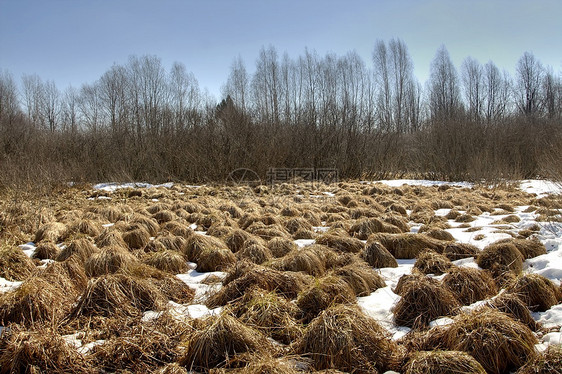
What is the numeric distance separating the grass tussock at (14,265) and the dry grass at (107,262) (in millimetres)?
693

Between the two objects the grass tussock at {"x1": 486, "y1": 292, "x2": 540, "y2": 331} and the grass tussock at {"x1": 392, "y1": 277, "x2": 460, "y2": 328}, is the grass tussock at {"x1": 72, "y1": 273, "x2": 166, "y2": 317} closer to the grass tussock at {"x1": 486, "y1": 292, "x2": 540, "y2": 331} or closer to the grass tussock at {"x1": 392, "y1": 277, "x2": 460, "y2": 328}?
the grass tussock at {"x1": 392, "y1": 277, "x2": 460, "y2": 328}

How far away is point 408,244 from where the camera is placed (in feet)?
18.7

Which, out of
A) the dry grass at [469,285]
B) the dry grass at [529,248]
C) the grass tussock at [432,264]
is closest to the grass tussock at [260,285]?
the dry grass at [469,285]

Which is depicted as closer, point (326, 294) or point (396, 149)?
point (326, 294)

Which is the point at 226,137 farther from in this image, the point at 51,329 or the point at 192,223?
the point at 51,329

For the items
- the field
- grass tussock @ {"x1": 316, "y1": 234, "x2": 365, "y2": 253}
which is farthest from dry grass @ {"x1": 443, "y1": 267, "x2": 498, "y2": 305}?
grass tussock @ {"x1": 316, "y1": 234, "x2": 365, "y2": 253}

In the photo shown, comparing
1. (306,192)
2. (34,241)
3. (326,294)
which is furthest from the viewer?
(306,192)

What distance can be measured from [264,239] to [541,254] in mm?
3965

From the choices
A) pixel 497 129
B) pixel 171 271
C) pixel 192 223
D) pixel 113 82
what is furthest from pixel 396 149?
pixel 113 82

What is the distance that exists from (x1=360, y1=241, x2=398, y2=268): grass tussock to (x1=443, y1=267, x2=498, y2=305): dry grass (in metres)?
1.06

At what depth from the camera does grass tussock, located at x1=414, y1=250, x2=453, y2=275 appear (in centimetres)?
470

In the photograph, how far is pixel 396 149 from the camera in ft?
68.1

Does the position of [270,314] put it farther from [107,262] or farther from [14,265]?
[14,265]

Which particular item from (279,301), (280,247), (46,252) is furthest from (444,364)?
(46,252)
